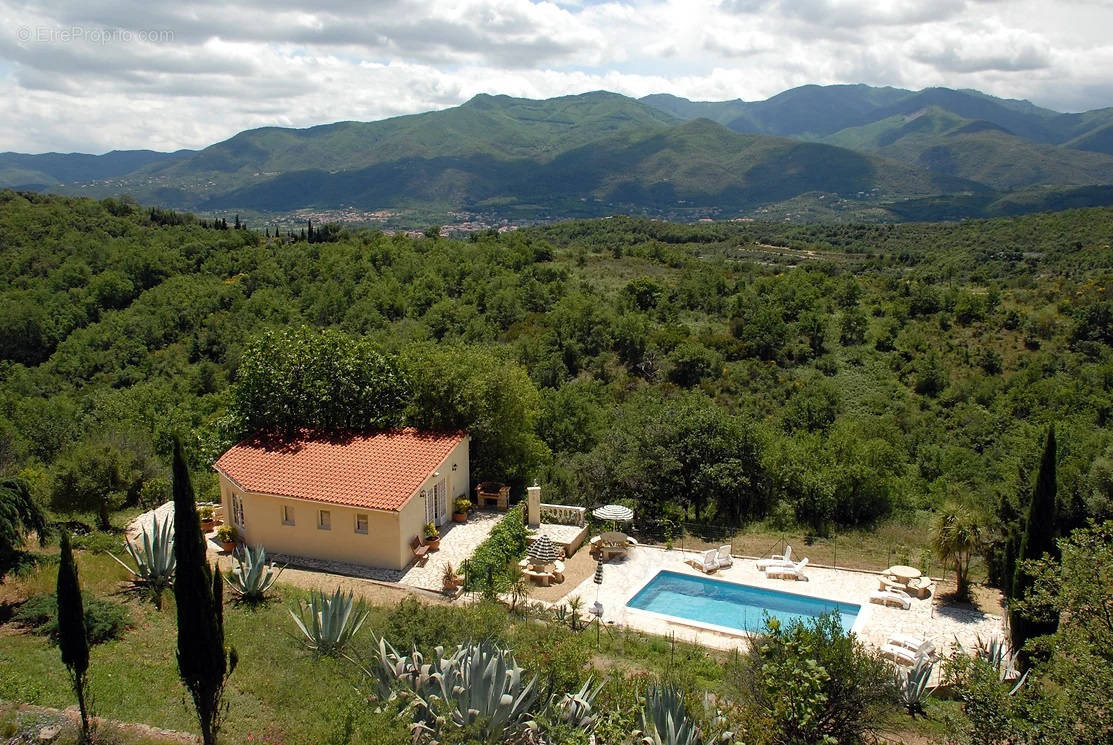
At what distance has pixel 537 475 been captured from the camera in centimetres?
2092

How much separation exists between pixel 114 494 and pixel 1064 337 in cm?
4182

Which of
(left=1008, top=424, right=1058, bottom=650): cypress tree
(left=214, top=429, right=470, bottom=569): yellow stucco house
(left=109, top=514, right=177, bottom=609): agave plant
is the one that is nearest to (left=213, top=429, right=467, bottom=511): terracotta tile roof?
(left=214, top=429, right=470, bottom=569): yellow stucco house

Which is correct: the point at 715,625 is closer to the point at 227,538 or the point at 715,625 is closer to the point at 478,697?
the point at 478,697

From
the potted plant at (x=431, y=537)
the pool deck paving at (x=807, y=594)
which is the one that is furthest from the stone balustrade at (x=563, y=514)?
the potted plant at (x=431, y=537)

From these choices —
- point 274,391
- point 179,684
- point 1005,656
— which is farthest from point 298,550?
point 1005,656

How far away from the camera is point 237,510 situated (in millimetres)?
17219

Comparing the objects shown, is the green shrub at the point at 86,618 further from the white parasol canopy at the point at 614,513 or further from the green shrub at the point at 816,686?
the white parasol canopy at the point at 614,513

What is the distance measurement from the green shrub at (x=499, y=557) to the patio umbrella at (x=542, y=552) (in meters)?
0.42

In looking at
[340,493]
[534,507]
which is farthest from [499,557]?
[340,493]

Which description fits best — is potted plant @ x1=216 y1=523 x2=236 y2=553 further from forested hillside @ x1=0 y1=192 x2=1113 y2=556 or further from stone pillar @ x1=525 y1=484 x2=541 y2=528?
stone pillar @ x1=525 y1=484 x2=541 y2=528

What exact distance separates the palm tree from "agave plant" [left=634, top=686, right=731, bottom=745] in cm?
853

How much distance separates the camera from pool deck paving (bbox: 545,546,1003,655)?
13.6 metres

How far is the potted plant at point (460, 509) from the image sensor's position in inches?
718

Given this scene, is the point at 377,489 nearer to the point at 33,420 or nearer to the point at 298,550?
the point at 298,550
